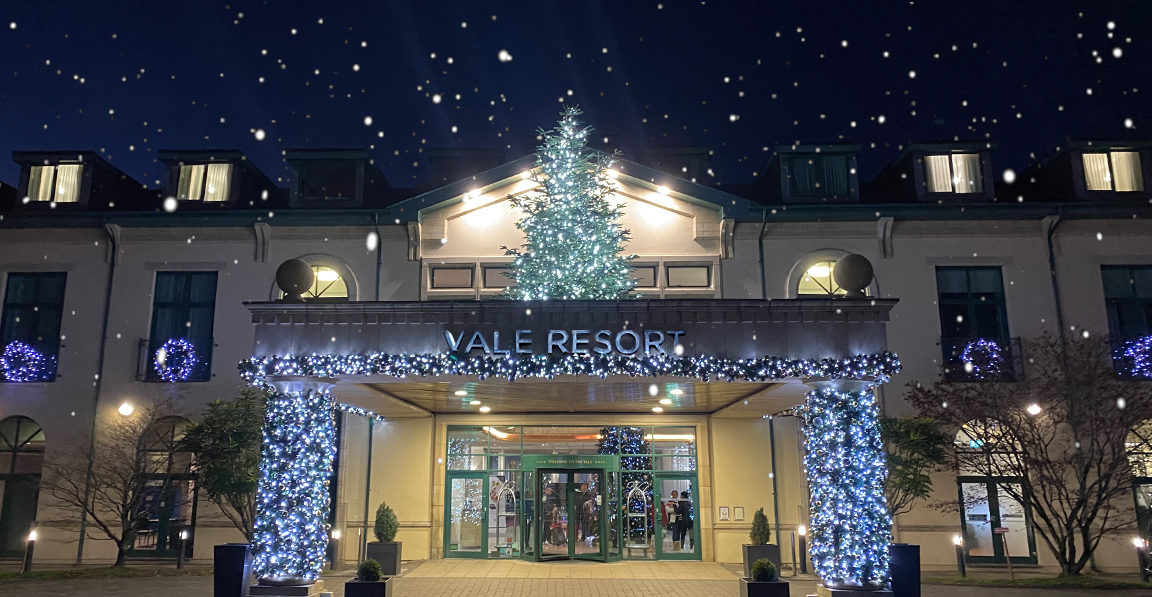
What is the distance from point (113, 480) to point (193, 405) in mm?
2350

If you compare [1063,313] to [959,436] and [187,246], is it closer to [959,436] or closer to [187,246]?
[959,436]

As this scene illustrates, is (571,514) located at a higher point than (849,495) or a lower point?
lower

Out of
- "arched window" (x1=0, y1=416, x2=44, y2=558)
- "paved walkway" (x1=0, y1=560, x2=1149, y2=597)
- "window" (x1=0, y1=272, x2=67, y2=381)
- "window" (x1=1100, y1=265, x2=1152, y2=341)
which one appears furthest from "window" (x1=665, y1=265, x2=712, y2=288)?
"arched window" (x1=0, y1=416, x2=44, y2=558)

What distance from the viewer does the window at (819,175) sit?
21.7 meters

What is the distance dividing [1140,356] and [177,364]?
2306cm

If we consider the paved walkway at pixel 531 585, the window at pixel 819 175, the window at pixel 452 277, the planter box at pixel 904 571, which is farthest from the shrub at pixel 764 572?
the window at pixel 819 175

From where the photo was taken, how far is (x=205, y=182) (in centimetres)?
Result: 2230

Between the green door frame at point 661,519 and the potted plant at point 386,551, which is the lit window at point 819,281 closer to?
the green door frame at point 661,519

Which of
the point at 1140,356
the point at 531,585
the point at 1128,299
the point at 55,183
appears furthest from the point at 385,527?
the point at 1128,299

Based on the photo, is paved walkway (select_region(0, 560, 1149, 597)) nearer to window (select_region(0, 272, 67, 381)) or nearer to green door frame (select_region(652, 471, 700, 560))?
green door frame (select_region(652, 471, 700, 560))

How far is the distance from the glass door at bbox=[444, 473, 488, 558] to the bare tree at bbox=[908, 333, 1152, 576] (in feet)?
34.3

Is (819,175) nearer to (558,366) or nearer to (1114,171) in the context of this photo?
(1114,171)

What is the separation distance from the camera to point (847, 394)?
43.8 ft

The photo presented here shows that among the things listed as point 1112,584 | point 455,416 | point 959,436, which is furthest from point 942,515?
point 455,416
